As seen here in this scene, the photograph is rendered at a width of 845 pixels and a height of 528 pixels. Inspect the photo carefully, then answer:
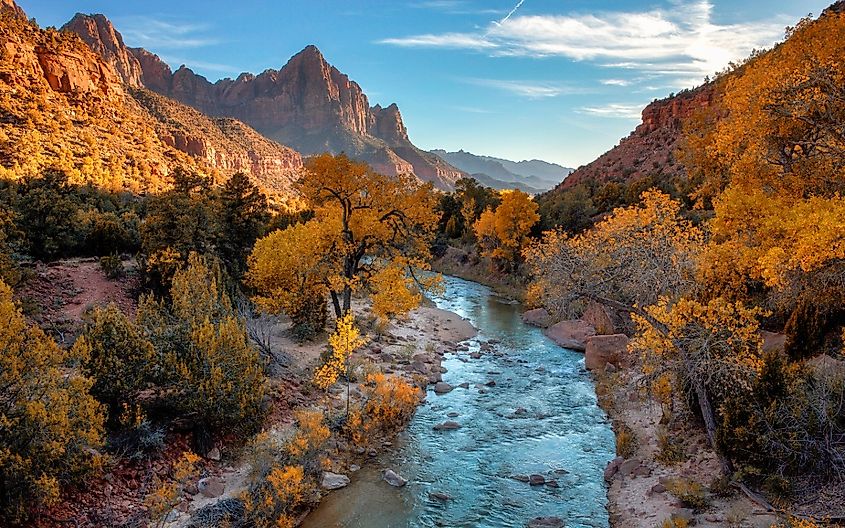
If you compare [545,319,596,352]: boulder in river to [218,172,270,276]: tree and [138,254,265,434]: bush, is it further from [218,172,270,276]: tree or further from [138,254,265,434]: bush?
[218,172,270,276]: tree

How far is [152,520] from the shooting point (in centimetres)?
899

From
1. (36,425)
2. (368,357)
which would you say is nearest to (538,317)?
(368,357)

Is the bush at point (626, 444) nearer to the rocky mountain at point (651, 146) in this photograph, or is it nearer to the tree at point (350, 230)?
the tree at point (350, 230)

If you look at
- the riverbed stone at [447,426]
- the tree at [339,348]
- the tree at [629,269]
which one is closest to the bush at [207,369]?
the tree at [339,348]

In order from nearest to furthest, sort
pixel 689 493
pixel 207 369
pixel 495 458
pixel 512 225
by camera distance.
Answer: pixel 689 493 < pixel 207 369 < pixel 495 458 < pixel 512 225

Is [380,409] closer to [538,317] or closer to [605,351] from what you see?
[605,351]

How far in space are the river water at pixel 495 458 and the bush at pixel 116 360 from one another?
16.3ft

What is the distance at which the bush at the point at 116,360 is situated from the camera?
412 inches

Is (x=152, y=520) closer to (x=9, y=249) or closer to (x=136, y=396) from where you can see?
(x=136, y=396)

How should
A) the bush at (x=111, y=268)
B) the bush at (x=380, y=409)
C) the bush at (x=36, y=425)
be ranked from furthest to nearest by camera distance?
the bush at (x=111, y=268), the bush at (x=380, y=409), the bush at (x=36, y=425)

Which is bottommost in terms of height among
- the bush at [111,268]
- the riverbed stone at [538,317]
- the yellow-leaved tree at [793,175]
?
the riverbed stone at [538,317]

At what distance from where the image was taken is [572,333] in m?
25.0

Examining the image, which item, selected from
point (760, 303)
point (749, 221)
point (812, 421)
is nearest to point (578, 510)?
point (812, 421)

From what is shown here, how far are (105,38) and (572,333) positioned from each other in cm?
15981
